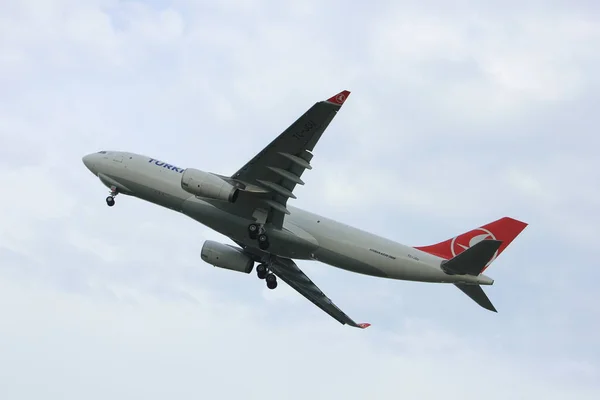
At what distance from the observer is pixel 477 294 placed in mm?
48281

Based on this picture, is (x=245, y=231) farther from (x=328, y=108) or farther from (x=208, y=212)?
(x=328, y=108)

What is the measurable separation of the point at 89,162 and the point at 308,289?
16.7 m

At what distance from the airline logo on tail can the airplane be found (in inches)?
2.3

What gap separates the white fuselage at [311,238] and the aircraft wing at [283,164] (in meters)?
1.31

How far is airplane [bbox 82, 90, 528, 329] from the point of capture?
1810 inches

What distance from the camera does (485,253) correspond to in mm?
45531

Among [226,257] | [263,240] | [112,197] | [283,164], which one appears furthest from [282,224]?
[112,197]

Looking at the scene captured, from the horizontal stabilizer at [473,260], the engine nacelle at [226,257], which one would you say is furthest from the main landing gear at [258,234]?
the horizontal stabilizer at [473,260]

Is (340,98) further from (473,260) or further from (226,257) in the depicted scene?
(226,257)

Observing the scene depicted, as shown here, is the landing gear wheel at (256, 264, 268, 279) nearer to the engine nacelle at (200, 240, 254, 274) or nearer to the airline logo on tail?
the engine nacelle at (200, 240, 254, 274)

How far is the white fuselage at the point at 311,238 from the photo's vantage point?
49.2 meters

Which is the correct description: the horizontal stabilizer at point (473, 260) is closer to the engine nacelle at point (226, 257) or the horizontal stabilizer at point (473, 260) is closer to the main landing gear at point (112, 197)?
the engine nacelle at point (226, 257)

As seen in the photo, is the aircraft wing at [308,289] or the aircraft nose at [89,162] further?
the aircraft wing at [308,289]

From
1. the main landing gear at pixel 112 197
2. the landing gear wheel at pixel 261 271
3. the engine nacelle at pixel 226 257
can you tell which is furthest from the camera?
the landing gear wheel at pixel 261 271
